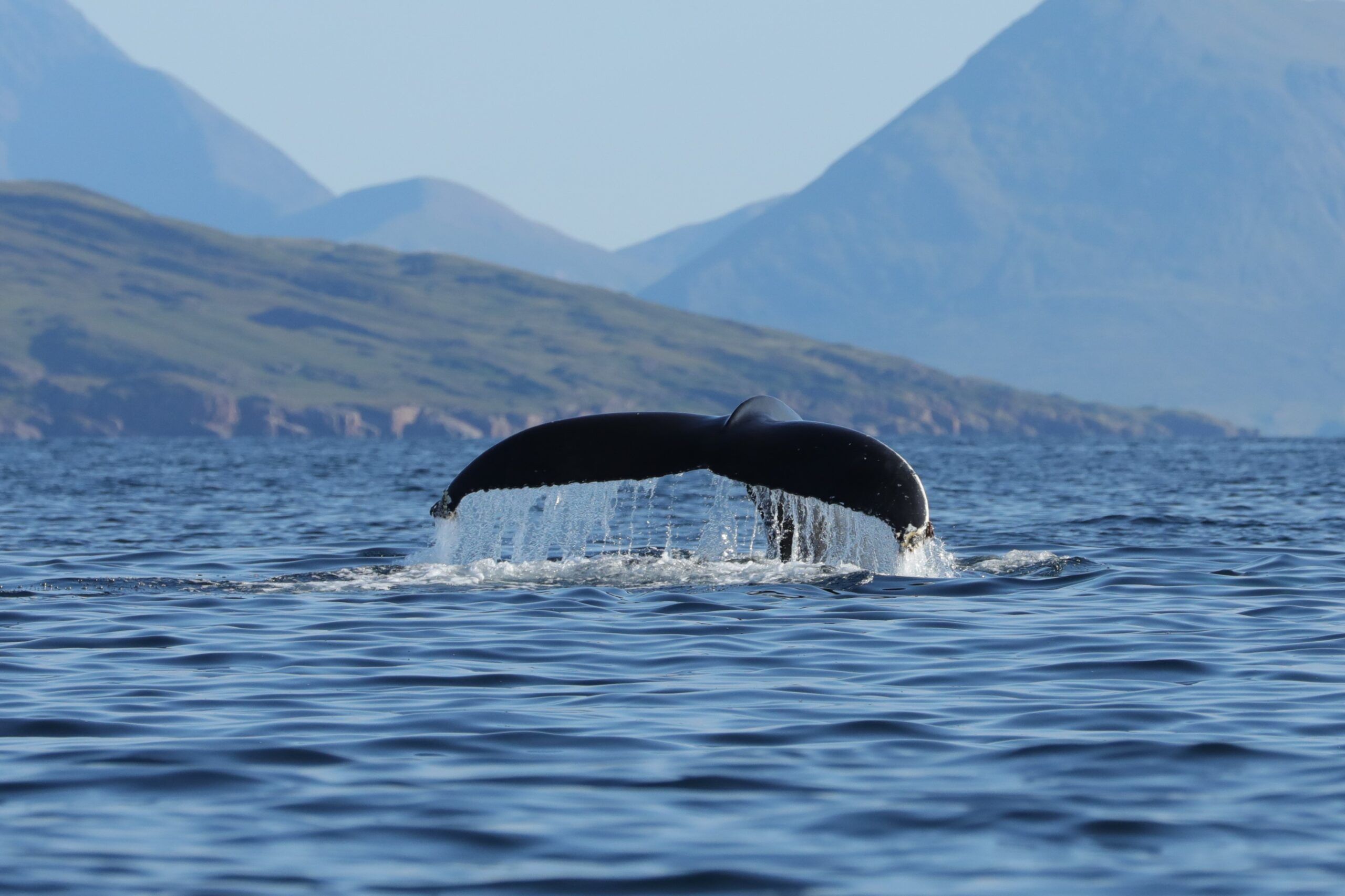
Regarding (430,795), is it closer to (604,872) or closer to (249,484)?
(604,872)

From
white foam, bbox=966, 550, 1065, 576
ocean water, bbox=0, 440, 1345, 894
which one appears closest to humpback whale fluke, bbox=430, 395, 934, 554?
ocean water, bbox=0, 440, 1345, 894

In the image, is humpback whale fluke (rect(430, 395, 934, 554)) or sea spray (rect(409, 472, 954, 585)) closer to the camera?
humpback whale fluke (rect(430, 395, 934, 554))

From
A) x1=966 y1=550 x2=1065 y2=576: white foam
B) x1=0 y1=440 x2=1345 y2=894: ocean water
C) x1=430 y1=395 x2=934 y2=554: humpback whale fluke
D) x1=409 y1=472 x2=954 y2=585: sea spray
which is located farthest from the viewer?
x1=966 y1=550 x2=1065 y2=576: white foam

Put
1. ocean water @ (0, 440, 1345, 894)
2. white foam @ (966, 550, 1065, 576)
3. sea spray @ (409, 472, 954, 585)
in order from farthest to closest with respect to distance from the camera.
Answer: white foam @ (966, 550, 1065, 576)
sea spray @ (409, 472, 954, 585)
ocean water @ (0, 440, 1345, 894)

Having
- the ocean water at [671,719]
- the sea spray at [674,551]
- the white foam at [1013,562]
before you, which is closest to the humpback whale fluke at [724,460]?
the sea spray at [674,551]

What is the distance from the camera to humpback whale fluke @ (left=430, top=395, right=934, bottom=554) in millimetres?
12031

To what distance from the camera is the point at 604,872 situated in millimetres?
6270

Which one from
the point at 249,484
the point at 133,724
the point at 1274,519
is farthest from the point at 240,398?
the point at 133,724

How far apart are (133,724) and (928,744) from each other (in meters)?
3.79

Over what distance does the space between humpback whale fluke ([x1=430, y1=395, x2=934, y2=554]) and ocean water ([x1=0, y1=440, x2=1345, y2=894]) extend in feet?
0.77

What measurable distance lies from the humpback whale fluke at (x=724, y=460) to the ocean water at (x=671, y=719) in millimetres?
234

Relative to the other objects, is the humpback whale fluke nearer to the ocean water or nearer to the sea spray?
the sea spray

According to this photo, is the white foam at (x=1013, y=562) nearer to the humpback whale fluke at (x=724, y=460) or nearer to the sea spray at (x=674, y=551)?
the sea spray at (x=674, y=551)

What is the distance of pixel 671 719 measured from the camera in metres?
9.02
